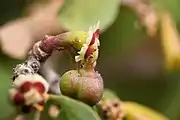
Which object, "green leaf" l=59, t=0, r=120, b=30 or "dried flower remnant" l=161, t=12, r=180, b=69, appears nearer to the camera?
"green leaf" l=59, t=0, r=120, b=30

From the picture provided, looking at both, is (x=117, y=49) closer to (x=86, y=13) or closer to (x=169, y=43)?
(x=169, y=43)

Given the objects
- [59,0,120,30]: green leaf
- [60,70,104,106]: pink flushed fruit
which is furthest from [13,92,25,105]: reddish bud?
[59,0,120,30]: green leaf

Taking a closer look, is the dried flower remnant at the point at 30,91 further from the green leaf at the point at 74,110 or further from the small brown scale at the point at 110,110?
→ the small brown scale at the point at 110,110

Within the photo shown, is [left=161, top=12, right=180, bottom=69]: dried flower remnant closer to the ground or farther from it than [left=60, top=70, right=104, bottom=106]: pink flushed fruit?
farther from it

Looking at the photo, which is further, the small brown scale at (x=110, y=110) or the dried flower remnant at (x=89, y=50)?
the small brown scale at (x=110, y=110)

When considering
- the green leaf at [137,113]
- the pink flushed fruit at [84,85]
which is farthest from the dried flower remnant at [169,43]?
the pink flushed fruit at [84,85]

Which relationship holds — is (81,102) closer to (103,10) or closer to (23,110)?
(23,110)

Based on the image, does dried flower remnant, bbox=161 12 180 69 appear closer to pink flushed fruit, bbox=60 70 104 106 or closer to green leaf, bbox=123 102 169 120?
green leaf, bbox=123 102 169 120
